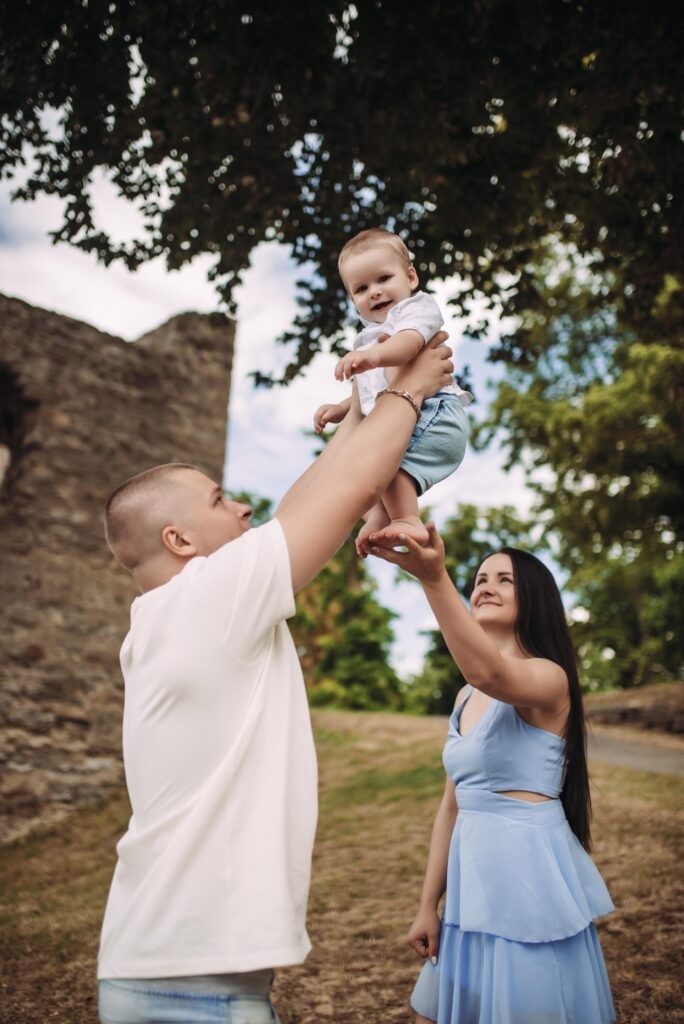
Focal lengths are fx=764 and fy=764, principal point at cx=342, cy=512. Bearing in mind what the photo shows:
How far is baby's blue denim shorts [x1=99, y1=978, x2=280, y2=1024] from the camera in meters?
1.41

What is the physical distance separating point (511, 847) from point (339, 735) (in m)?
8.73

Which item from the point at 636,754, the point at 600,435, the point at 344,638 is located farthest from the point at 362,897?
the point at 344,638

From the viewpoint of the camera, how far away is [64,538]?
798 centimetres

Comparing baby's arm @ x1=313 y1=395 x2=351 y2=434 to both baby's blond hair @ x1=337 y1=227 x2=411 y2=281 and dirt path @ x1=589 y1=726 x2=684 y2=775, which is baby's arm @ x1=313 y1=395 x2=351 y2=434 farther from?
→ dirt path @ x1=589 y1=726 x2=684 y2=775

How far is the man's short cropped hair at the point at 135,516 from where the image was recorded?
1834 millimetres

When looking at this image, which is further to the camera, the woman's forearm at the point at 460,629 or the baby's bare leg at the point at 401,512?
the woman's forearm at the point at 460,629

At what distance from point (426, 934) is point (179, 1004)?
134 centimetres

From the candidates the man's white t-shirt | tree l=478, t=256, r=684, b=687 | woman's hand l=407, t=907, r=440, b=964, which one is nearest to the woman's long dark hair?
woman's hand l=407, t=907, r=440, b=964

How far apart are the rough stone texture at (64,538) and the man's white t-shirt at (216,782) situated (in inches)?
257

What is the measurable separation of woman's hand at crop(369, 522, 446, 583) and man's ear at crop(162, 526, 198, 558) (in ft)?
1.53

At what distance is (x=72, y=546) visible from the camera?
8008 millimetres

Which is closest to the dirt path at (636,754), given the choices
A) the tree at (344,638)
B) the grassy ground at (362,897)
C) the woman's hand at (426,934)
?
the grassy ground at (362,897)

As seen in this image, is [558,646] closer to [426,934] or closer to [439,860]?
[439,860]

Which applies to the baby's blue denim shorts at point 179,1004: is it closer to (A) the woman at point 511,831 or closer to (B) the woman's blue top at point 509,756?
(A) the woman at point 511,831
